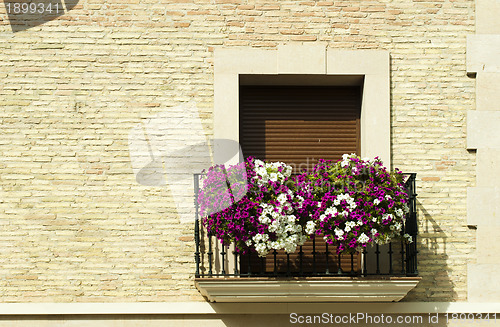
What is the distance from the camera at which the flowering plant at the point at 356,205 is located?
9.08 metres

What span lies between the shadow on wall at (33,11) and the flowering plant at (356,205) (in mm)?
3691

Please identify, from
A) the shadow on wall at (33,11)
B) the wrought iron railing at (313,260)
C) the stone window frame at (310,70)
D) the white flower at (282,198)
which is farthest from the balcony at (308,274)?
the shadow on wall at (33,11)

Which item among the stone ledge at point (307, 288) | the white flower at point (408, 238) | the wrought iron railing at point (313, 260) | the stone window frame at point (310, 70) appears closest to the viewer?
the stone ledge at point (307, 288)

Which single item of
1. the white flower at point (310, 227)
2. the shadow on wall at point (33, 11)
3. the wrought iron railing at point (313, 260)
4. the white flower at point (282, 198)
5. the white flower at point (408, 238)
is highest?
the shadow on wall at point (33, 11)

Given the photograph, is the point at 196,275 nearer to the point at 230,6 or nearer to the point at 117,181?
the point at 117,181

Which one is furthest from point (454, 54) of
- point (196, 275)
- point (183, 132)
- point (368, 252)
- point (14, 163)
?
point (14, 163)

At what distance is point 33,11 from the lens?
10242 millimetres

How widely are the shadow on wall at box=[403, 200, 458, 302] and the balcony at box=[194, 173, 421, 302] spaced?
25 centimetres

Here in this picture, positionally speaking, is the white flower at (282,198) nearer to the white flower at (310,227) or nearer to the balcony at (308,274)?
the white flower at (310,227)

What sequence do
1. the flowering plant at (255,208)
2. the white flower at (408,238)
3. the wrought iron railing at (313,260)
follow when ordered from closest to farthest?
1. the flowering plant at (255,208)
2. the wrought iron railing at (313,260)
3. the white flower at (408,238)

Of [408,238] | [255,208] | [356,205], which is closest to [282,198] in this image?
[255,208]

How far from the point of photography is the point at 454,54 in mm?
10203

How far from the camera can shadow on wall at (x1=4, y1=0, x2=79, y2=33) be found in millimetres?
10195

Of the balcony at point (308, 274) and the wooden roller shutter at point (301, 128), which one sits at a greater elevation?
the wooden roller shutter at point (301, 128)
